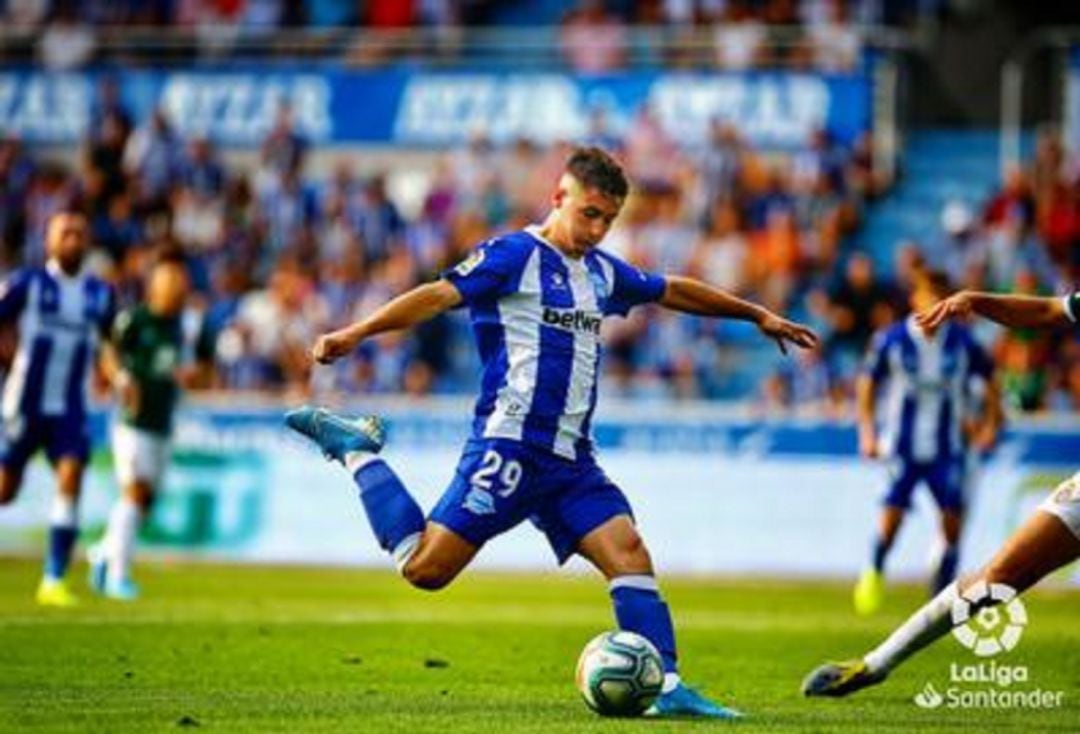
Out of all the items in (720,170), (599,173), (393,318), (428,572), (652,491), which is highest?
(720,170)

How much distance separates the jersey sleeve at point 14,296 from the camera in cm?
2003

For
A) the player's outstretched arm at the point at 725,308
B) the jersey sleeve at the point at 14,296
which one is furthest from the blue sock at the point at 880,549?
the player's outstretched arm at the point at 725,308

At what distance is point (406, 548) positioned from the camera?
40.1 ft

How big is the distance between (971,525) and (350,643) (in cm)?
1143

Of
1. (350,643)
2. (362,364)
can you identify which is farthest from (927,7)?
(350,643)

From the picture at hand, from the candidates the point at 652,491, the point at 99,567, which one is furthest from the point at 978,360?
the point at 99,567

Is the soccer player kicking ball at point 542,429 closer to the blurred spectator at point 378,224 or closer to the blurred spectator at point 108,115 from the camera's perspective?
the blurred spectator at point 378,224

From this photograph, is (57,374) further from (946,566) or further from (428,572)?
(428,572)

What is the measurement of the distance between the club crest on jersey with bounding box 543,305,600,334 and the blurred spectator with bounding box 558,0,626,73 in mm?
22229

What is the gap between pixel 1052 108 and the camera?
111 ft

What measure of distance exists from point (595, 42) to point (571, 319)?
2255cm

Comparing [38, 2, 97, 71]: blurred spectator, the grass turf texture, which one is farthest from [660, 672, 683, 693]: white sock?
[38, 2, 97, 71]: blurred spectator

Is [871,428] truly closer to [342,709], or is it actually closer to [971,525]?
[971,525]

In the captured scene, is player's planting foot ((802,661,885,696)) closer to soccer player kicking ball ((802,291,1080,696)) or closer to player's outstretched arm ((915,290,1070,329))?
soccer player kicking ball ((802,291,1080,696))
